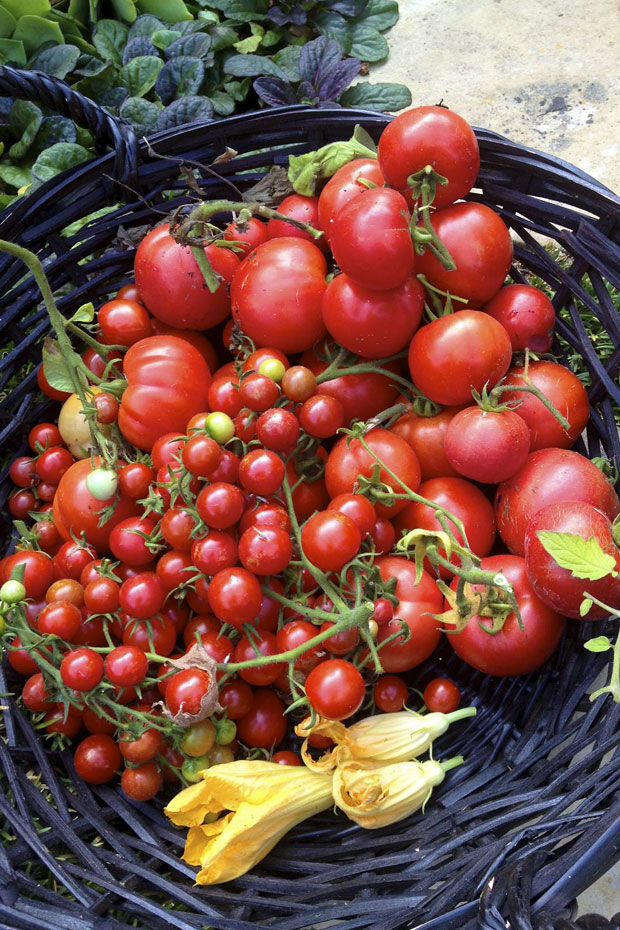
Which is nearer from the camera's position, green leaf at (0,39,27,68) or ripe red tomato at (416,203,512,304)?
ripe red tomato at (416,203,512,304)

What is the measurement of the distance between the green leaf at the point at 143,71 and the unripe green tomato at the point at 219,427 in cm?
143

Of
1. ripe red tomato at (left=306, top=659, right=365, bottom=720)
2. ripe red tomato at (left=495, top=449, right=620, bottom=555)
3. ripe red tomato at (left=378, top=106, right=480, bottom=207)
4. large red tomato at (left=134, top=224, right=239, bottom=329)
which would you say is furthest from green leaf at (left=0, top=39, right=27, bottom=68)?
ripe red tomato at (left=306, top=659, right=365, bottom=720)

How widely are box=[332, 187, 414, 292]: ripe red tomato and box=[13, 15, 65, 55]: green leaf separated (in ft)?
4.69

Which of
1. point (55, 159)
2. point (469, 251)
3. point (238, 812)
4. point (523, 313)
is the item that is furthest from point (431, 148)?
point (55, 159)

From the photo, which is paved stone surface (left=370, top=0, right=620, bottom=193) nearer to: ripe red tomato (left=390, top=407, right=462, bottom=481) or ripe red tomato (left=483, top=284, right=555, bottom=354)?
ripe red tomato (left=483, top=284, right=555, bottom=354)

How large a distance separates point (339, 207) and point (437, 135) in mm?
176

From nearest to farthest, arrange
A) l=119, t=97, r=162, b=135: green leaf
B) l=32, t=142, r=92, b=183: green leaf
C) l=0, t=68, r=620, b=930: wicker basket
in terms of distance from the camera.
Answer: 1. l=0, t=68, r=620, b=930: wicker basket
2. l=32, t=142, r=92, b=183: green leaf
3. l=119, t=97, r=162, b=135: green leaf

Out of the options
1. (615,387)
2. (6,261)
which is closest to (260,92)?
(6,261)

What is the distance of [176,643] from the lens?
1.14 m

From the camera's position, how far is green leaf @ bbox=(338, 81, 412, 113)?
2.14 metres

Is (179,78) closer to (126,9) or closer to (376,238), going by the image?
(126,9)

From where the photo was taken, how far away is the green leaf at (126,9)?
2.18m

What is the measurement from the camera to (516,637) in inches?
39.2

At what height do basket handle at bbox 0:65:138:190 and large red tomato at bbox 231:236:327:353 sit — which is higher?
basket handle at bbox 0:65:138:190
